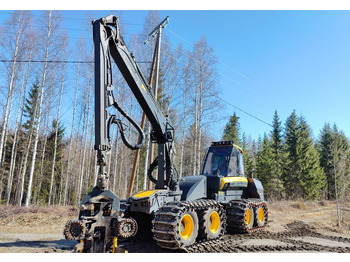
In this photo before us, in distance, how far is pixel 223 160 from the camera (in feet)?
28.8

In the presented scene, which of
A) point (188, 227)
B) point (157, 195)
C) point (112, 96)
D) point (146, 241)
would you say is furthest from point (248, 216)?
point (112, 96)

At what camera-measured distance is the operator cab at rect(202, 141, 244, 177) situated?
8.59 metres

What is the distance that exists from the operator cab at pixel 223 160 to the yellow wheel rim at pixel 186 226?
242 centimetres

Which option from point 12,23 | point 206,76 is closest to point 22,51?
point 12,23

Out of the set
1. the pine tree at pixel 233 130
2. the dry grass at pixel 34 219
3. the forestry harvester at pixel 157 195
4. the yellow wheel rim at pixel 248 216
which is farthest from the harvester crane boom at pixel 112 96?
the pine tree at pixel 233 130

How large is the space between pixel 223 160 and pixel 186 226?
123 inches

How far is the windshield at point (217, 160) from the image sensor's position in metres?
8.59

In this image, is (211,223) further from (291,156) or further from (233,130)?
(233,130)

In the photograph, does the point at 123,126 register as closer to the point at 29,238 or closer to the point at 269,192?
the point at 29,238

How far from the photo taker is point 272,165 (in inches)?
1371

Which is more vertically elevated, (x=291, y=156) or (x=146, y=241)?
(x=291, y=156)

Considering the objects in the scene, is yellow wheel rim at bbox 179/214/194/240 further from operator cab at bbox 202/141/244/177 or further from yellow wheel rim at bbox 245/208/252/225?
yellow wheel rim at bbox 245/208/252/225

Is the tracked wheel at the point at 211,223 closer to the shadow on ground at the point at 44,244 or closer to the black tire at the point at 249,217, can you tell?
the black tire at the point at 249,217

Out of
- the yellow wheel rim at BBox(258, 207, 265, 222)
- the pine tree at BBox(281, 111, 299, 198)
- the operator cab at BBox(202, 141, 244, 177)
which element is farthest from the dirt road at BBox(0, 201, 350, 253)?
the pine tree at BBox(281, 111, 299, 198)
